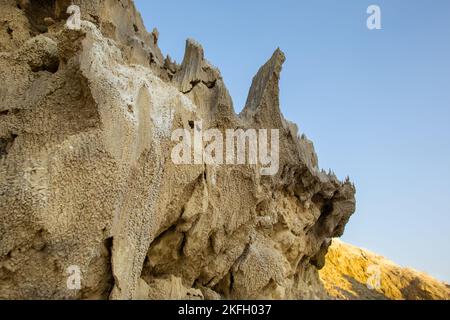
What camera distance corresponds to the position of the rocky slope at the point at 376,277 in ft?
77.7

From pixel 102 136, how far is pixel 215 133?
299 centimetres

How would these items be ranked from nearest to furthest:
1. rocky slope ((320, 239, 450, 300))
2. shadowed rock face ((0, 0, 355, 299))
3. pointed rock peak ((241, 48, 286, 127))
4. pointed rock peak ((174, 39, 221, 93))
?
shadowed rock face ((0, 0, 355, 299)), pointed rock peak ((174, 39, 221, 93)), pointed rock peak ((241, 48, 286, 127)), rocky slope ((320, 239, 450, 300))

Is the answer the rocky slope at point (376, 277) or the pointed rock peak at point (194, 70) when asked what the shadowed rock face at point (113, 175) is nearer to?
the pointed rock peak at point (194, 70)

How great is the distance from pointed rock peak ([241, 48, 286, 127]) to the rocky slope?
47.6 ft

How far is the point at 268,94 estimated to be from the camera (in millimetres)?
9602

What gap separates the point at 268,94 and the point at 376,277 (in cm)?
2052

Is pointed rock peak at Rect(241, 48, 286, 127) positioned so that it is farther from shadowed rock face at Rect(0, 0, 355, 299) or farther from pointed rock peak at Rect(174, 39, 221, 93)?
pointed rock peak at Rect(174, 39, 221, 93)

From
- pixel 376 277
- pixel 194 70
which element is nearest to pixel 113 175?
pixel 194 70

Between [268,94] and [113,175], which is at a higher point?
[268,94]

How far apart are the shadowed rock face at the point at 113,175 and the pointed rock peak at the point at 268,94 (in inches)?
5.6

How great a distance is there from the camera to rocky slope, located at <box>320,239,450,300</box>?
77.7 ft

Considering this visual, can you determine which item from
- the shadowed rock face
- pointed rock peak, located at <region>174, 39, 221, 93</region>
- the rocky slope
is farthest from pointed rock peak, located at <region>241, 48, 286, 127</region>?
the rocky slope

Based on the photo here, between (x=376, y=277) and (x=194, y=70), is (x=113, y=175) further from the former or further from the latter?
(x=376, y=277)
